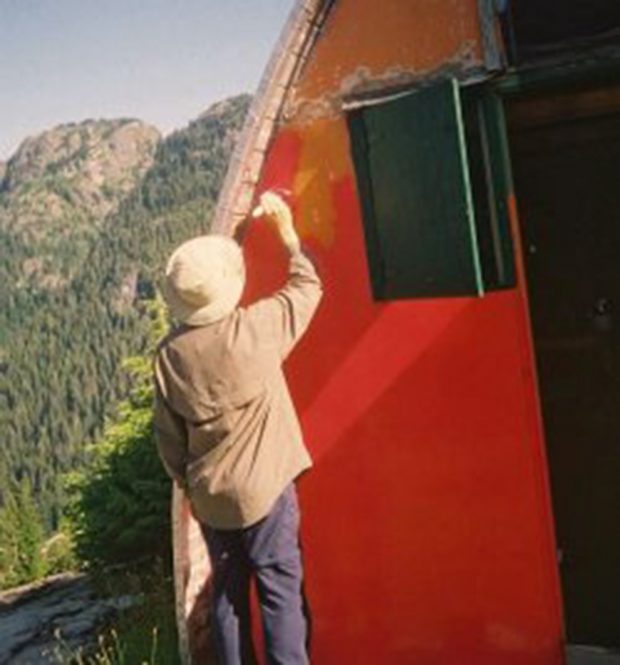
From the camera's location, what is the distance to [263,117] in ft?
15.3

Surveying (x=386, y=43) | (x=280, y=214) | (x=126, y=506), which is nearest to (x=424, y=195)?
(x=280, y=214)

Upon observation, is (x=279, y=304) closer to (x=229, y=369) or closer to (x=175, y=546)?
(x=229, y=369)

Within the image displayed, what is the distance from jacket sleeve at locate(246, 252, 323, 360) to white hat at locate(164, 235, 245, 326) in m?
0.13

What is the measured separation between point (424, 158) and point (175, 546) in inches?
94.4

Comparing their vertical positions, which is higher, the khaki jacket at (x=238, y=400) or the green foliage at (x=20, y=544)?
the khaki jacket at (x=238, y=400)

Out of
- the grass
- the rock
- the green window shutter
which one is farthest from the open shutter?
the rock

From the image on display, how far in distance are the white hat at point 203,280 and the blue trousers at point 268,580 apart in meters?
0.88

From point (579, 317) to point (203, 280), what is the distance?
216cm

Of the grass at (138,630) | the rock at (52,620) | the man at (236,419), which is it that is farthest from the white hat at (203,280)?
the rock at (52,620)

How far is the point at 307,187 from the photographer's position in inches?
185

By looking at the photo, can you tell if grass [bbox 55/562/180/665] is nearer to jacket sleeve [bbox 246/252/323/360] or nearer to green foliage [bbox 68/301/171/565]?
green foliage [bbox 68/301/171/565]

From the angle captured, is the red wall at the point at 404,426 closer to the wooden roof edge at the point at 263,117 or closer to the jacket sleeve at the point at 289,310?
the wooden roof edge at the point at 263,117

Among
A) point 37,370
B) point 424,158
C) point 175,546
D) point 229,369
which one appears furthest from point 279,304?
point 37,370

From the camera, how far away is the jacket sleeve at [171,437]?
3.94 metres
